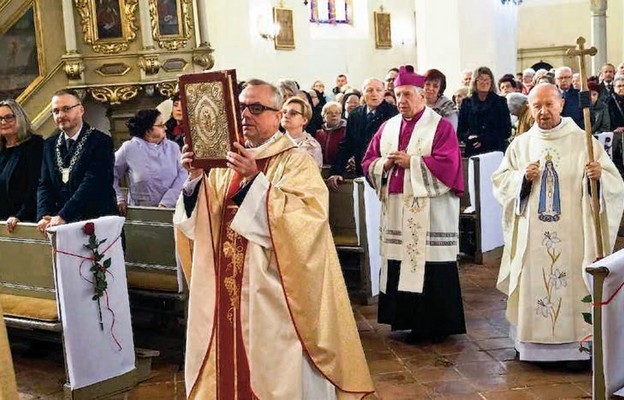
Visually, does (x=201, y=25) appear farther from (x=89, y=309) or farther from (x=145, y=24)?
(x=89, y=309)

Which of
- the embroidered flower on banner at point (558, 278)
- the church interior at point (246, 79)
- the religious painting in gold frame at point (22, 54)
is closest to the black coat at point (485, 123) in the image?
the church interior at point (246, 79)

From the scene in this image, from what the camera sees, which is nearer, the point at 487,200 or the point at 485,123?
the point at 487,200

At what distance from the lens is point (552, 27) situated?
22875mm

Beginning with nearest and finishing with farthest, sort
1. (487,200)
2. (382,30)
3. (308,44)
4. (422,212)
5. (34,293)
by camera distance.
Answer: (34,293)
(422,212)
(487,200)
(308,44)
(382,30)

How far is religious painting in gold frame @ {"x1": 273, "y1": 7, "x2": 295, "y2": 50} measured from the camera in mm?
17516

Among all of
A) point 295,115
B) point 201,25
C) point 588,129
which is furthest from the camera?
point 201,25

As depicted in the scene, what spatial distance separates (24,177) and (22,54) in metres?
4.37

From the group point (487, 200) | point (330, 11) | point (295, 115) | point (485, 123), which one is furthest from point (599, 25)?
point (295, 115)

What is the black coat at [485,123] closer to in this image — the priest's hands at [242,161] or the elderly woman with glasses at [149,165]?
the elderly woman with glasses at [149,165]

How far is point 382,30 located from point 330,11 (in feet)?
5.48

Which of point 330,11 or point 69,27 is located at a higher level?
point 330,11

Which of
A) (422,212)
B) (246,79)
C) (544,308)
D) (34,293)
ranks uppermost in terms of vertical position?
(246,79)

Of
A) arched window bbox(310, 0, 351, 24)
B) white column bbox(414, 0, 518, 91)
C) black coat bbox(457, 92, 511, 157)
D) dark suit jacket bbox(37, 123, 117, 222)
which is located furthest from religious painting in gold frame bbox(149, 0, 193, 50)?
arched window bbox(310, 0, 351, 24)

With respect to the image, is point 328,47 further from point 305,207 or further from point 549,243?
point 305,207
